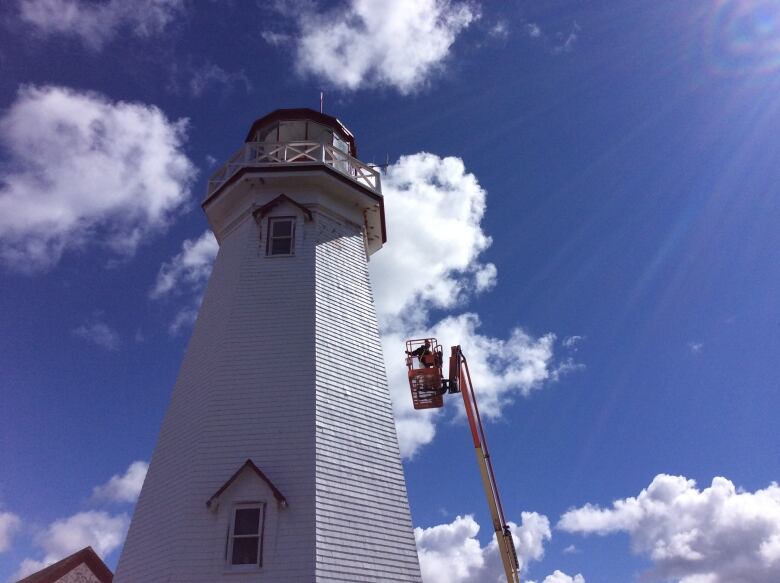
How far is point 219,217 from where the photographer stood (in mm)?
19141

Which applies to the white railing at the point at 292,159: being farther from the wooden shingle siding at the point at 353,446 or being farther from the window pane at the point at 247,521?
the window pane at the point at 247,521

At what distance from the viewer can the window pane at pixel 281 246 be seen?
54.7ft

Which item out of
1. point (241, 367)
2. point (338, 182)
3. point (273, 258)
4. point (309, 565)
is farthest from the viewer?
point (338, 182)

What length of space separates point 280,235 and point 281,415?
6.03m

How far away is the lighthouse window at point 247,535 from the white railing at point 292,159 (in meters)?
10.6

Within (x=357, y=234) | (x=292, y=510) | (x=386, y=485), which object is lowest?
(x=292, y=510)

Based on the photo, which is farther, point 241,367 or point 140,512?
point 241,367

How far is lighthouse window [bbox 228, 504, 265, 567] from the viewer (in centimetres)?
1131

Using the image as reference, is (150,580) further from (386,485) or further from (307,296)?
(307,296)

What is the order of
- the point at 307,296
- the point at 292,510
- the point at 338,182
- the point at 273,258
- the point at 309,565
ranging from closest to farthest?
1. the point at 309,565
2. the point at 292,510
3. the point at 307,296
4. the point at 273,258
5. the point at 338,182

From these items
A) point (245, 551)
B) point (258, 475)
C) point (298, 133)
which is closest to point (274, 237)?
point (298, 133)

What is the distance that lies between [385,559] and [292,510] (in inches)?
89.2

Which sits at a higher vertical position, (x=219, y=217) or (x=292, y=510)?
(x=219, y=217)

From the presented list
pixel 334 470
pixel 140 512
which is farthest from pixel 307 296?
pixel 140 512
